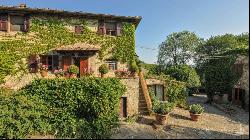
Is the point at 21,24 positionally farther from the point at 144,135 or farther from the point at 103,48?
the point at 144,135

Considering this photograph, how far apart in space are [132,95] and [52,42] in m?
7.93

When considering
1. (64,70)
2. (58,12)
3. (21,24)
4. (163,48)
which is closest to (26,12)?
(21,24)

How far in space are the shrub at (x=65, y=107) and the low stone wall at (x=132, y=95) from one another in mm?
1710

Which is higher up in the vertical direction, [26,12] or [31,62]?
[26,12]

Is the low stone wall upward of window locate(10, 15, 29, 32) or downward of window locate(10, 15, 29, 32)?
downward

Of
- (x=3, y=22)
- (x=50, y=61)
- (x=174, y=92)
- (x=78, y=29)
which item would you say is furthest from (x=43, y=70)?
(x=174, y=92)

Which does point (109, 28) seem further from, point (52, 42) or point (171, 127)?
point (171, 127)

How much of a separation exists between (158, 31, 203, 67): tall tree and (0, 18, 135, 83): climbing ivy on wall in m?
31.2

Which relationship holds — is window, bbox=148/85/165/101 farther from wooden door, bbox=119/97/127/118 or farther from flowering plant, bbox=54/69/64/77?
flowering plant, bbox=54/69/64/77

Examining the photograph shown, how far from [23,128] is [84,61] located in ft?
26.2

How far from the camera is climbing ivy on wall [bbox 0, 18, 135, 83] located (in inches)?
743

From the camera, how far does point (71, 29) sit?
68.5ft

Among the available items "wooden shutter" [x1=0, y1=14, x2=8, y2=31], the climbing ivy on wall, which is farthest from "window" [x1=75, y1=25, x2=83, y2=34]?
"wooden shutter" [x1=0, y1=14, x2=8, y2=31]

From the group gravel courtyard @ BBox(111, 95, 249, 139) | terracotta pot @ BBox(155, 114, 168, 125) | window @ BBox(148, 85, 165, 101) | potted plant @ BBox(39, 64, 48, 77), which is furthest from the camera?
→ window @ BBox(148, 85, 165, 101)
